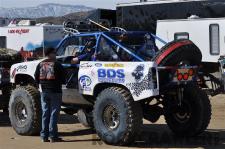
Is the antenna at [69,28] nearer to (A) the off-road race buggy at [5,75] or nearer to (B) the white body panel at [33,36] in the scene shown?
(A) the off-road race buggy at [5,75]

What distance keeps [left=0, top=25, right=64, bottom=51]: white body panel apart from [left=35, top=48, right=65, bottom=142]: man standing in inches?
515

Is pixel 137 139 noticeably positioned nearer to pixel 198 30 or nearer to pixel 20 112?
pixel 20 112

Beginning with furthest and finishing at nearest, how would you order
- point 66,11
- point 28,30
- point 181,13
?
point 66,11
point 28,30
point 181,13

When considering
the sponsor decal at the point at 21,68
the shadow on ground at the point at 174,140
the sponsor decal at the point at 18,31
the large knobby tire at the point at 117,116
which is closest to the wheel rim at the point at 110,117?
the large knobby tire at the point at 117,116

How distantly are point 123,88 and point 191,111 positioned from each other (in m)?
1.51

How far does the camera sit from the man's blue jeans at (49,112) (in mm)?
9695

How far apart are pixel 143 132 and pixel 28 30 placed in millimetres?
13481

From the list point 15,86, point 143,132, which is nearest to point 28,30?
point 15,86

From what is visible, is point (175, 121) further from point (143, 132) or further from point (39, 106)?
point (39, 106)

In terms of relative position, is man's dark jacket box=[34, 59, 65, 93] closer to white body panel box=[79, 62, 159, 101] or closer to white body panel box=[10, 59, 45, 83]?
white body panel box=[79, 62, 159, 101]

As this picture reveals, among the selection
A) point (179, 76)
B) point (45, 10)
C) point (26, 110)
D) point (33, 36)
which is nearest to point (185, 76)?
point (179, 76)

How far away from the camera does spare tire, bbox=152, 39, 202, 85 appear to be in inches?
352

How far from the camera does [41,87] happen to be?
32.0 ft

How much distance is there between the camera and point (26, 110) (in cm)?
1055
